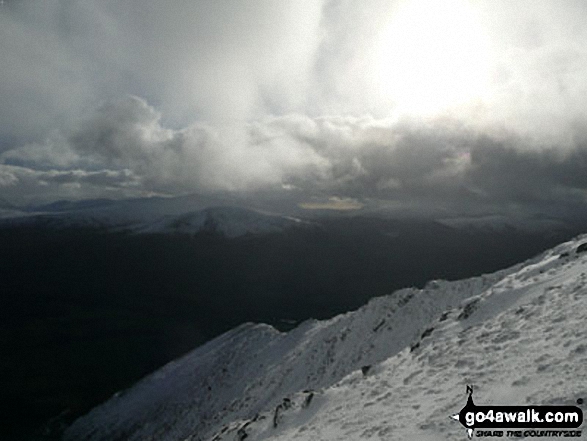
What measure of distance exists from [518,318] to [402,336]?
6084 centimetres

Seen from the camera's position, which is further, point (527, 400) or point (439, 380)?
point (439, 380)

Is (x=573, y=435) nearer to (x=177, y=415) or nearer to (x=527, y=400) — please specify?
(x=527, y=400)

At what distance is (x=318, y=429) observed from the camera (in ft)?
66.8

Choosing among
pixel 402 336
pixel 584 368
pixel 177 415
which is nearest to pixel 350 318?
pixel 402 336

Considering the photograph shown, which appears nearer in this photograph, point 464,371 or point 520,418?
point 520,418

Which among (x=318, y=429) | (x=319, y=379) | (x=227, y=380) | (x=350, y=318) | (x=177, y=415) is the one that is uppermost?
(x=318, y=429)

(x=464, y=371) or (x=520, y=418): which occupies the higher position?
(x=464, y=371)

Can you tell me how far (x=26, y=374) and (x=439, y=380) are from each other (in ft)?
731

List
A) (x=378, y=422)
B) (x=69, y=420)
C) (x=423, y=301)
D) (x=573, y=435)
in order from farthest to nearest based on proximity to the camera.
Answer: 1. (x=69, y=420)
2. (x=423, y=301)
3. (x=378, y=422)
4. (x=573, y=435)

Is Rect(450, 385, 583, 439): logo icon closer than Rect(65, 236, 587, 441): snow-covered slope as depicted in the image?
Yes

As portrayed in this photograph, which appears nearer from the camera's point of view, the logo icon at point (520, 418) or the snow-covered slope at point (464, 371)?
the logo icon at point (520, 418)

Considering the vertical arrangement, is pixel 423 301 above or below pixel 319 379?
above

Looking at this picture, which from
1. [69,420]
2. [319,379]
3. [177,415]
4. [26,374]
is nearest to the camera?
[319,379]

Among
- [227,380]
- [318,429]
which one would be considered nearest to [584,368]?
[318,429]
